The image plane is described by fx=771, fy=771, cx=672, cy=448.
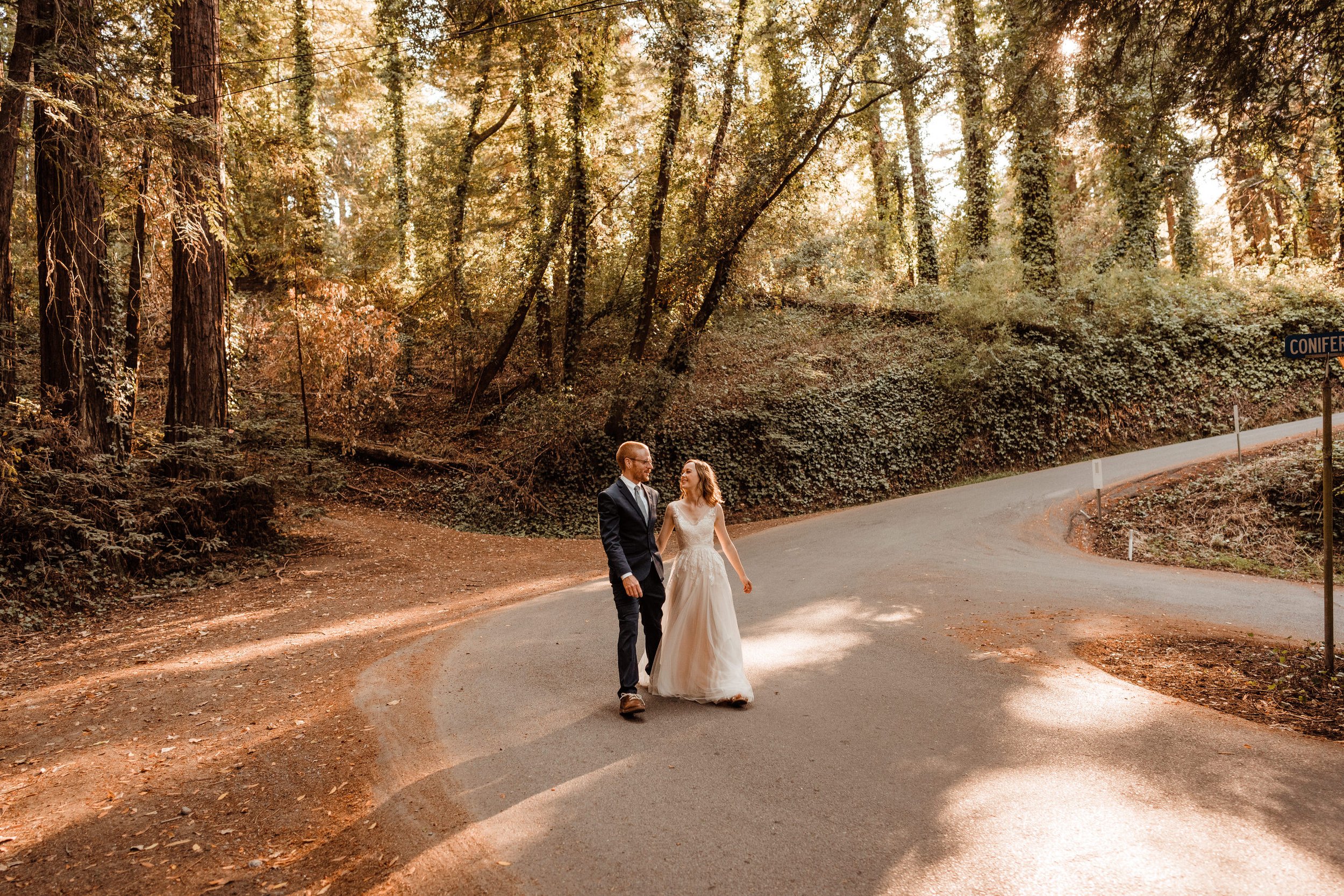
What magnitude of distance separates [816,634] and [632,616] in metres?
2.96

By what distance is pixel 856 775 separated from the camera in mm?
4473

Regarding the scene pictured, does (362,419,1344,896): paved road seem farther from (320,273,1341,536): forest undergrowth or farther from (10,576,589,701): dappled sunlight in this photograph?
(320,273,1341,536): forest undergrowth

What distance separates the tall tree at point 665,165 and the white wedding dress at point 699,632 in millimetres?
13095

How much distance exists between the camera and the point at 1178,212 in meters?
26.5

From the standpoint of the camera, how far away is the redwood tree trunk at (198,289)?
1157 cm

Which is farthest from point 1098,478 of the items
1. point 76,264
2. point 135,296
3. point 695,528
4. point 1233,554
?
point 135,296

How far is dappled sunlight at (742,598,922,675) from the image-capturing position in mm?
6867

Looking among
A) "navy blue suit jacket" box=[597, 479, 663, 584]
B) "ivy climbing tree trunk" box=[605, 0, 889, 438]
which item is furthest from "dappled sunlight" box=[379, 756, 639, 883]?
"ivy climbing tree trunk" box=[605, 0, 889, 438]

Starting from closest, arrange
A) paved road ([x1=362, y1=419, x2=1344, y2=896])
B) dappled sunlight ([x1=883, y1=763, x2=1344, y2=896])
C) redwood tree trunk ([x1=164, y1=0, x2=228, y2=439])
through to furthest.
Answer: dappled sunlight ([x1=883, y1=763, x2=1344, y2=896]) → paved road ([x1=362, y1=419, x2=1344, y2=896]) → redwood tree trunk ([x1=164, y1=0, x2=228, y2=439])

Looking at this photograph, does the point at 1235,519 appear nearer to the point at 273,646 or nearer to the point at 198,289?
the point at 273,646

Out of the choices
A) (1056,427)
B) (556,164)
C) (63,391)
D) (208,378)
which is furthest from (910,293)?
(63,391)

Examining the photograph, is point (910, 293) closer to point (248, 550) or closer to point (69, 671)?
point (248, 550)

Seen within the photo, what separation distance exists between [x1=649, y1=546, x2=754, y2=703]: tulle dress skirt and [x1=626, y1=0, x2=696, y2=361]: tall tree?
43.3 feet

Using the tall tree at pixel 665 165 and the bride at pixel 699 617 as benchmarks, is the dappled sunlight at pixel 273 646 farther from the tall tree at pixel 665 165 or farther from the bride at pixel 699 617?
the tall tree at pixel 665 165
